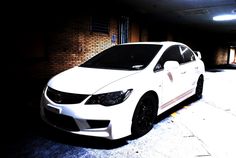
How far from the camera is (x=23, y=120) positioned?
12.2ft

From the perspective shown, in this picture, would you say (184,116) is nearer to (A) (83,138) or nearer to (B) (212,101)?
(B) (212,101)

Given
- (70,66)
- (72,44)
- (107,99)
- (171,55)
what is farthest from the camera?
(70,66)

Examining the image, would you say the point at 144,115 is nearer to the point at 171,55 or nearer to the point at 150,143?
the point at 150,143

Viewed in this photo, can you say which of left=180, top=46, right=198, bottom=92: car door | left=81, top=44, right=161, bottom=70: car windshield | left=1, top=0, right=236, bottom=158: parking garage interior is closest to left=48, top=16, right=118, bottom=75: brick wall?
left=1, top=0, right=236, bottom=158: parking garage interior

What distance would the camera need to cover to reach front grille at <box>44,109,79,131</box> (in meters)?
2.70

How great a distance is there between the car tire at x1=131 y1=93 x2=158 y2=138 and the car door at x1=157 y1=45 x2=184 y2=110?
0.98ft

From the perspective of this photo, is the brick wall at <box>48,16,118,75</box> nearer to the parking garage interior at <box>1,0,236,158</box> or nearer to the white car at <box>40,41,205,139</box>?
the parking garage interior at <box>1,0,236,158</box>

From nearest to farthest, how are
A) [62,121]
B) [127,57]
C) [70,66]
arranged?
[62,121] < [127,57] < [70,66]

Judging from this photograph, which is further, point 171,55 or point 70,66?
point 70,66

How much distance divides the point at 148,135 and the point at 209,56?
2270 cm

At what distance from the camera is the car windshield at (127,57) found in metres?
3.51

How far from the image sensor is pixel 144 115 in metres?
3.16

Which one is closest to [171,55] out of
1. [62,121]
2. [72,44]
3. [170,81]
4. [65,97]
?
[170,81]

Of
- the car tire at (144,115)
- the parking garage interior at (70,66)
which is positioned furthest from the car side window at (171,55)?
the parking garage interior at (70,66)
